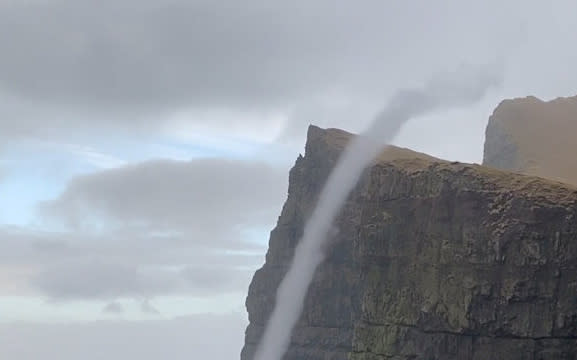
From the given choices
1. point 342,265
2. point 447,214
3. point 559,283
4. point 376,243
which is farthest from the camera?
point 342,265

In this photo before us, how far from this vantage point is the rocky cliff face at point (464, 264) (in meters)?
115

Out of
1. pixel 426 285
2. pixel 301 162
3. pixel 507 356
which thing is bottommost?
pixel 507 356

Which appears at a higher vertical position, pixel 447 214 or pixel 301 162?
pixel 301 162

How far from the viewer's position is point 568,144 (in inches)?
7643

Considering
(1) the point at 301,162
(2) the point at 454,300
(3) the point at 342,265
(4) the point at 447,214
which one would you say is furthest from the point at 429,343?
(1) the point at 301,162

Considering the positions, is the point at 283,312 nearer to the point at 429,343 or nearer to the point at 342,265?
the point at 342,265

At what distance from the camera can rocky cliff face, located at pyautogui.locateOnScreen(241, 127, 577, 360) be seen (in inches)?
4525

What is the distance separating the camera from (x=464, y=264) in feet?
396

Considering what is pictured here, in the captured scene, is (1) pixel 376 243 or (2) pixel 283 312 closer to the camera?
(1) pixel 376 243

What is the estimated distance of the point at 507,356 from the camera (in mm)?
116375

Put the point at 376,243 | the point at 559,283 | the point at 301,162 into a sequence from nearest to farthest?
the point at 559,283 < the point at 376,243 < the point at 301,162

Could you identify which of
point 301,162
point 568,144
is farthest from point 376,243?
point 568,144

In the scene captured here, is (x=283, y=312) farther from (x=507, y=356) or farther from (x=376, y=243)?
(x=507, y=356)

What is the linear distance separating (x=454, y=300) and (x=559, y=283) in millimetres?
12033
